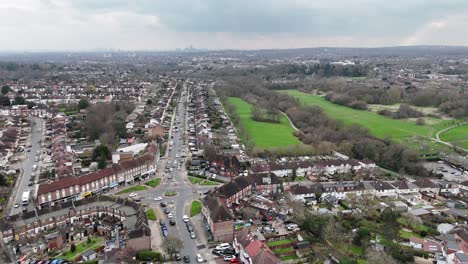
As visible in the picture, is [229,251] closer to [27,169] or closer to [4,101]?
[27,169]

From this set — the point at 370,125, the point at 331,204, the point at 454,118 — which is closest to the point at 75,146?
the point at 331,204

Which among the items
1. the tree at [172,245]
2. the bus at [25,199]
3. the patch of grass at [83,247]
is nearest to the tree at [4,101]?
the bus at [25,199]

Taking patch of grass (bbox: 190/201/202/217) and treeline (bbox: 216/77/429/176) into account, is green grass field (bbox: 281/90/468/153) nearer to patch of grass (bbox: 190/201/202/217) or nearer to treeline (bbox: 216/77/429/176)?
treeline (bbox: 216/77/429/176)

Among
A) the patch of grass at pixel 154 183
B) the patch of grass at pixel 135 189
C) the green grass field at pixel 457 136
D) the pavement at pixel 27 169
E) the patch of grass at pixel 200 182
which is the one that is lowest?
the green grass field at pixel 457 136

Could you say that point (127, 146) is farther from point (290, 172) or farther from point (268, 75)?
point (268, 75)

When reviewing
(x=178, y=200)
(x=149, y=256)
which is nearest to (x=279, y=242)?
(x=149, y=256)

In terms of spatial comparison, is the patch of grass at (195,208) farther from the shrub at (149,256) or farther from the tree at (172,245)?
the shrub at (149,256)
